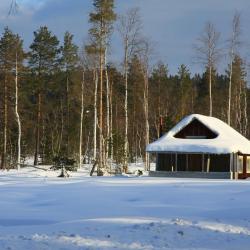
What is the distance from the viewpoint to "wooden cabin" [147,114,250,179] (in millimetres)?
31719

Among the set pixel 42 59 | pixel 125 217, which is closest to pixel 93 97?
pixel 42 59

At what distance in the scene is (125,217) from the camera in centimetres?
1334

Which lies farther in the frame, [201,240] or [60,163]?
[60,163]

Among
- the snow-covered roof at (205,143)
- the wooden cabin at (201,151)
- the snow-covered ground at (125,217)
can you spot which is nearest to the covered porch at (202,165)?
the wooden cabin at (201,151)

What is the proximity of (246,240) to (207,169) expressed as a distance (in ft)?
71.5

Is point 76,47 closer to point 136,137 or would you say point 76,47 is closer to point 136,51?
point 136,137

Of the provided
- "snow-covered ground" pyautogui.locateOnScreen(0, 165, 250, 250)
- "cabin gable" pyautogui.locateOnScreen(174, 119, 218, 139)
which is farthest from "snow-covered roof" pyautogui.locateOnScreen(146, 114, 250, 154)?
"snow-covered ground" pyautogui.locateOnScreen(0, 165, 250, 250)

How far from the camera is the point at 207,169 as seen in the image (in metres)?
32.4

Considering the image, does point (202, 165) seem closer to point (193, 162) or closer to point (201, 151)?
point (193, 162)

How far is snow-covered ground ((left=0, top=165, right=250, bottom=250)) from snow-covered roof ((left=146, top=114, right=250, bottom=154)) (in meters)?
11.6

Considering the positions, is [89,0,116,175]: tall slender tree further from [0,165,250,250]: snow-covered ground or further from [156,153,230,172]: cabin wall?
[0,165,250,250]: snow-covered ground

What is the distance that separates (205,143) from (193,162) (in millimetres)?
1896

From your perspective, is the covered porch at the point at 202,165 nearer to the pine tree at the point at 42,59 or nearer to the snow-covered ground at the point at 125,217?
the snow-covered ground at the point at 125,217

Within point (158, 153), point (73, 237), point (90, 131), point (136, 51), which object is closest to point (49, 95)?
point (90, 131)
